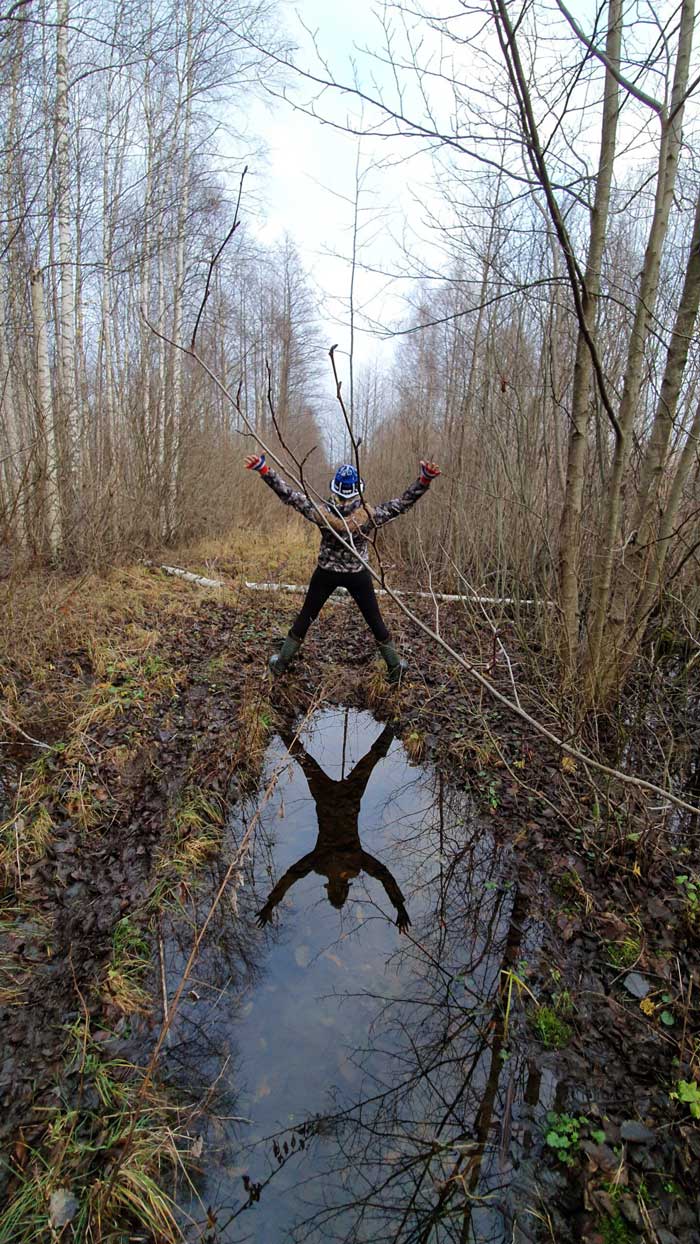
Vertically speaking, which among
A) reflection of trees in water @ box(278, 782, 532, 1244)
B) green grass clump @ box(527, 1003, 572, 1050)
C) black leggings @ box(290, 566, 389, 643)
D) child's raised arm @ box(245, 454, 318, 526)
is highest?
child's raised arm @ box(245, 454, 318, 526)

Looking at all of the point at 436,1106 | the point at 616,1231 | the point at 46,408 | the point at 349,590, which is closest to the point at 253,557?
the point at 46,408

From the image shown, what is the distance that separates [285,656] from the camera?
5.71m

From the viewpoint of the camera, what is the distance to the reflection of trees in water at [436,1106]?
2.01 meters

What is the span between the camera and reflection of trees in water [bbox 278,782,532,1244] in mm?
2008

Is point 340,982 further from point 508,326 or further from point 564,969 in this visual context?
point 508,326

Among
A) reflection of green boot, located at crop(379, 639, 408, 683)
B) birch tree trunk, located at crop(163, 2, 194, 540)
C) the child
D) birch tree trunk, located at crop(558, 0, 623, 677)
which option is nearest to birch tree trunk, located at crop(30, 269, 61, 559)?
birch tree trunk, located at crop(163, 2, 194, 540)

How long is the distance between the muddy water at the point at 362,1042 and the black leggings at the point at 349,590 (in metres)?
1.94

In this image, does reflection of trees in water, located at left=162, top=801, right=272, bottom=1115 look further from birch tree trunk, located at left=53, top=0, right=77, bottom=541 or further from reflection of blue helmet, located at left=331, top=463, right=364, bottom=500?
birch tree trunk, located at left=53, top=0, right=77, bottom=541

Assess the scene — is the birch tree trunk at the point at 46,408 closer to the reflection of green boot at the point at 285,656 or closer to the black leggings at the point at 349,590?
the reflection of green boot at the point at 285,656

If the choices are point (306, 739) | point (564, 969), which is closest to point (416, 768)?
point (306, 739)

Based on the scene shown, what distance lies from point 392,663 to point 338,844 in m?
2.12

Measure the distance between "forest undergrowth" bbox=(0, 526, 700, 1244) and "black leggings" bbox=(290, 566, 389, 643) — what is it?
757 millimetres

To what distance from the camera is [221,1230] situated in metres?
1.96

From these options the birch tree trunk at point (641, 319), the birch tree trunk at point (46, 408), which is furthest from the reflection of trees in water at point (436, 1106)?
the birch tree trunk at point (46, 408)
